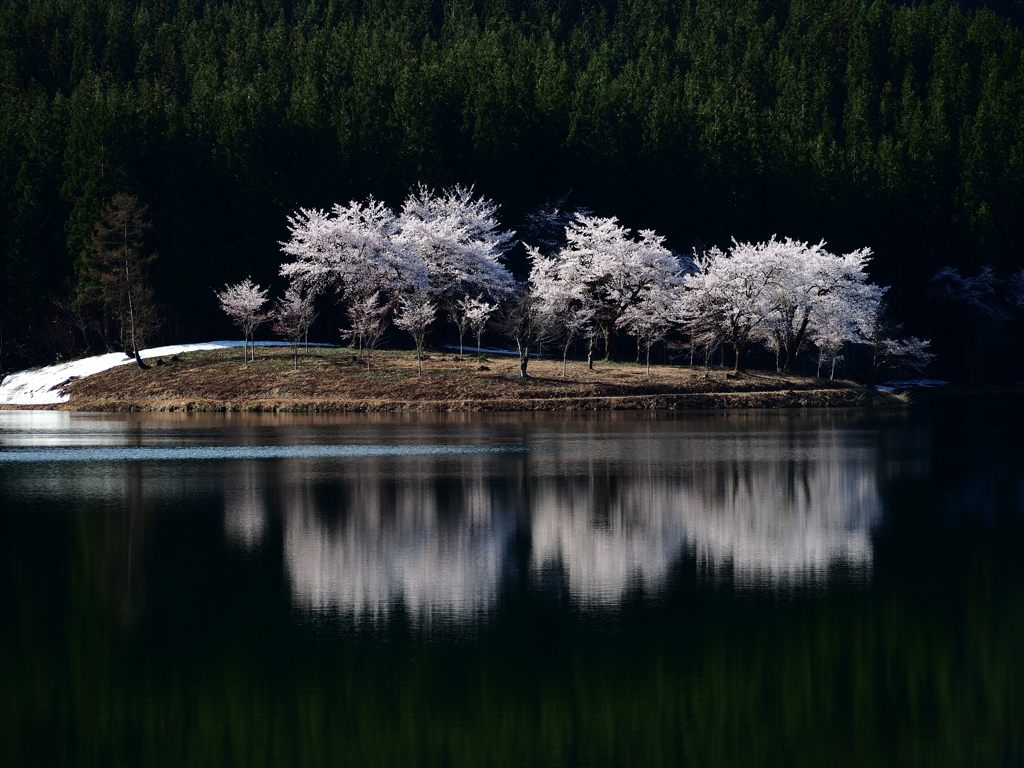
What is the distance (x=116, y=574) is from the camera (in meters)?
16.0

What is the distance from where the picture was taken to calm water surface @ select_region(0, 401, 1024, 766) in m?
9.62

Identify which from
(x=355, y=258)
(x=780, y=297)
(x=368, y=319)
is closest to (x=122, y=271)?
(x=355, y=258)

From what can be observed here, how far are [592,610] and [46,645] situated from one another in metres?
6.03

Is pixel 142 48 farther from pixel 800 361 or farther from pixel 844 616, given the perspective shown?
pixel 844 616

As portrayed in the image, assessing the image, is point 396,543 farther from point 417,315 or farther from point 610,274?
point 610,274

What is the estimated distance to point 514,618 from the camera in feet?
43.2

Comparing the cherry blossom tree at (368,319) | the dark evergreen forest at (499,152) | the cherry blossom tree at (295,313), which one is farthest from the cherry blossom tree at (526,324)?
the dark evergreen forest at (499,152)

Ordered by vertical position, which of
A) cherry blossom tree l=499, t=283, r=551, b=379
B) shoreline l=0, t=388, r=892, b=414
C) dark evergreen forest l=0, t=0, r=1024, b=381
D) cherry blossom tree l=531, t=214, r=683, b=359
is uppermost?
dark evergreen forest l=0, t=0, r=1024, b=381

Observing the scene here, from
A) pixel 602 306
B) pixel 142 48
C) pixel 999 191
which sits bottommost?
pixel 602 306

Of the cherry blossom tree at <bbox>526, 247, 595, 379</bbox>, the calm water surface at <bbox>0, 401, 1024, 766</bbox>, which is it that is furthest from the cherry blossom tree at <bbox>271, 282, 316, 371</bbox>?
the calm water surface at <bbox>0, 401, 1024, 766</bbox>

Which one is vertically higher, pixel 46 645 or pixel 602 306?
pixel 602 306

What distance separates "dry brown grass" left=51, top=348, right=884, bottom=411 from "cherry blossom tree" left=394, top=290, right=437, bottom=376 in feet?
4.45

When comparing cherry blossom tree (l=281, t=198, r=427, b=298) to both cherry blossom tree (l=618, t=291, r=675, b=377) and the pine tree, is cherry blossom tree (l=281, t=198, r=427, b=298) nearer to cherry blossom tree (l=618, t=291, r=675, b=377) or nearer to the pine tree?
the pine tree

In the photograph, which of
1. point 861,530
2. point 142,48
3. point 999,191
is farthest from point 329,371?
point 142,48
